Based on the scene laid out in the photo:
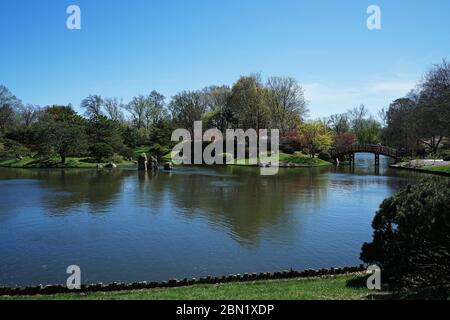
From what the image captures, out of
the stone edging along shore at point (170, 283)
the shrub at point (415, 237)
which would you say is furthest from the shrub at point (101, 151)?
the shrub at point (415, 237)

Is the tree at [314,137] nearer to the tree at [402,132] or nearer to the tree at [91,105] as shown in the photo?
the tree at [402,132]

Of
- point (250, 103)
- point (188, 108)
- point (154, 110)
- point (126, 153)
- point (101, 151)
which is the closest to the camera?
point (101, 151)

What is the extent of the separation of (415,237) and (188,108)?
7367cm

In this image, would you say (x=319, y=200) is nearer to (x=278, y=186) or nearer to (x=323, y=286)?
(x=278, y=186)

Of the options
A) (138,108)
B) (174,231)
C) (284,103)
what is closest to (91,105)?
(138,108)

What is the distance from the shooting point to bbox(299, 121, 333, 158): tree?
6025cm

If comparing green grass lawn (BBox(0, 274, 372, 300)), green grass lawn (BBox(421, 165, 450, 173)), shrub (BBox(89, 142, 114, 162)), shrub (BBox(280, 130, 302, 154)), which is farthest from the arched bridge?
green grass lawn (BBox(0, 274, 372, 300))

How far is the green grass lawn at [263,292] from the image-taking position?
8.12 m

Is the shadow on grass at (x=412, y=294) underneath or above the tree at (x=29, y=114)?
underneath

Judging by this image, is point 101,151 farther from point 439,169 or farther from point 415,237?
point 415,237

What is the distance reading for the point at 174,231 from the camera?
16.3 m

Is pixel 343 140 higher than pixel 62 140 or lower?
higher

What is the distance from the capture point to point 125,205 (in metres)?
22.5

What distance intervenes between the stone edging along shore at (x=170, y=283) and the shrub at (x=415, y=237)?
57.8 inches
